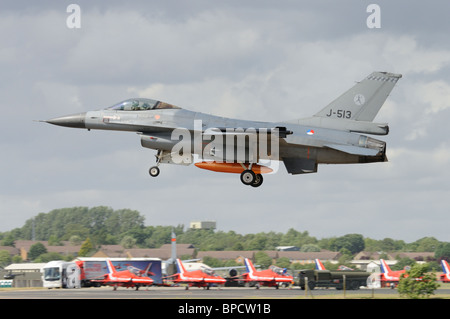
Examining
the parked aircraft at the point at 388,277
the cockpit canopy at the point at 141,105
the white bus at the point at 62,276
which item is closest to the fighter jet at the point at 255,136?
the cockpit canopy at the point at 141,105

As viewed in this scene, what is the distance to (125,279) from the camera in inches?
2351

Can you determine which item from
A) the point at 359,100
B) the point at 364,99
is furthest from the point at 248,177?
the point at 364,99

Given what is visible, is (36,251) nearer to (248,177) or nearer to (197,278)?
(197,278)

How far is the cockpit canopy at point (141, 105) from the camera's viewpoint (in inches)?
1517

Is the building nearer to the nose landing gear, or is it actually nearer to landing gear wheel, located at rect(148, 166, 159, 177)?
landing gear wheel, located at rect(148, 166, 159, 177)

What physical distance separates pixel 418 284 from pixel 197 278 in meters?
20.6

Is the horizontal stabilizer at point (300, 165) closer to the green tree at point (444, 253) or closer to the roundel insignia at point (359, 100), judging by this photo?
the roundel insignia at point (359, 100)

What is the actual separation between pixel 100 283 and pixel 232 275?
11.0 metres

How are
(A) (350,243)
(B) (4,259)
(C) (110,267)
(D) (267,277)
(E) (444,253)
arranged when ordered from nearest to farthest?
(C) (110,267)
(D) (267,277)
(E) (444,253)
(B) (4,259)
(A) (350,243)

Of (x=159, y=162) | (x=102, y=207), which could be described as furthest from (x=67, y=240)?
(x=159, y=162)

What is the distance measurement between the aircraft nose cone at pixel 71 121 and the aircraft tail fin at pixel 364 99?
11551 mm

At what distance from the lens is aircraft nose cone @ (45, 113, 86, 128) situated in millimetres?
39125

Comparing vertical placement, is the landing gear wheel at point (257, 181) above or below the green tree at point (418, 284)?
above
